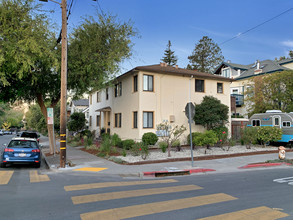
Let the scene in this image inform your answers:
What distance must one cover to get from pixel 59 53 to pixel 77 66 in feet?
4.52

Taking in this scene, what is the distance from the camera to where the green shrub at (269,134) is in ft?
59.2

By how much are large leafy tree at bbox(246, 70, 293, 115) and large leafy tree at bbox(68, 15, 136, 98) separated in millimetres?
20178

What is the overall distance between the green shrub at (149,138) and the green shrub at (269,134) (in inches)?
322

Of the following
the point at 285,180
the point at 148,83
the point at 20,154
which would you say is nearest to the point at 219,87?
the point at 148,83

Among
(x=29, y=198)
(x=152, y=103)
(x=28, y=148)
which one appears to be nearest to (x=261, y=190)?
(x=29, y=198)

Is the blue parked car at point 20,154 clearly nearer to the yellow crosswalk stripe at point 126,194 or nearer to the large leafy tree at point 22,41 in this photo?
the large leafy tree at point 22,41

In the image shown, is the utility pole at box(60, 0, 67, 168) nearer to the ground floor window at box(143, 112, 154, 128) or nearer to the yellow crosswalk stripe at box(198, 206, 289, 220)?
the ground floor window at box(143, 112, 154, 128)

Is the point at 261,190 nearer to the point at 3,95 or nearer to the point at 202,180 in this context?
the point at 202,180

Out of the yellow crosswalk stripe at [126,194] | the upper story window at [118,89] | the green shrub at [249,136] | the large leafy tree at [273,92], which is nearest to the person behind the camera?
the yellow crosswalk stripe at [126,194]

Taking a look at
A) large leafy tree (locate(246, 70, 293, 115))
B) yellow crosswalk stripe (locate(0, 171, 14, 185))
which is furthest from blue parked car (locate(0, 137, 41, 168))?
large leafy tree (locate(246, 70, 293, 115))

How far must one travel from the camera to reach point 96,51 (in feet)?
54.1

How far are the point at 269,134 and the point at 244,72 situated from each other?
79.2 ft

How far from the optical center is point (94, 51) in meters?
16.2

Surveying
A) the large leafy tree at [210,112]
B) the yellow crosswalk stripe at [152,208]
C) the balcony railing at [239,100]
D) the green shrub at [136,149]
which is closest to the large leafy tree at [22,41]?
the green shrub at [136,149]
